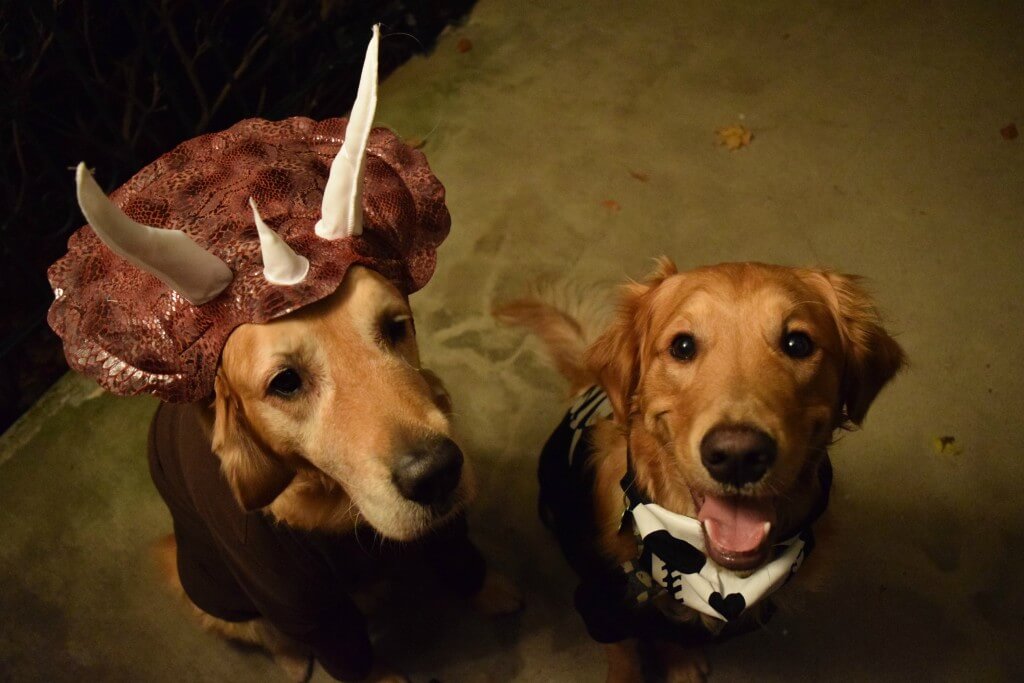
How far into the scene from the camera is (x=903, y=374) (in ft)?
8.57

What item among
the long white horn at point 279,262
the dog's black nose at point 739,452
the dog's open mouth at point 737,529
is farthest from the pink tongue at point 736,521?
the long white horn at point 279,262

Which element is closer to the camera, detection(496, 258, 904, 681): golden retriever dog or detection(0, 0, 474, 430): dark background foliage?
detection(496, 258, 904, 681): golden retriever dog

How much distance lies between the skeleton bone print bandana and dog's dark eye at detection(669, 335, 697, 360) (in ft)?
1.16

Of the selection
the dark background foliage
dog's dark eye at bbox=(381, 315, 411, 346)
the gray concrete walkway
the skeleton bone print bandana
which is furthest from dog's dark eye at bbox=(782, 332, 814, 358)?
the dark background foliage

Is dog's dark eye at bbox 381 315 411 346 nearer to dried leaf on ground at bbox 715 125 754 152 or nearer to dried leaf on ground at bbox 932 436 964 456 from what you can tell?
dried leaf on ground at bbox 932 436 964 456

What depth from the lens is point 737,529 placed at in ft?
5.06

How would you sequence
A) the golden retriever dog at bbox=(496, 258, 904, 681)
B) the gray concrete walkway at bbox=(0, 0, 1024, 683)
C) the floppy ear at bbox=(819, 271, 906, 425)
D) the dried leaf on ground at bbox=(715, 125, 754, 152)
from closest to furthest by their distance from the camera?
the golden retriever dog at bbox=(496, 258, 904, 681), the floppy ear at bbox=(819, 271, 906, 425), the gray concrete walkway at bbox=(0, 0, 1024, 683), the dried leaf on ground at bbox=(715, 125, 754, 152)

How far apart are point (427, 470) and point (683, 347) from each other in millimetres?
683

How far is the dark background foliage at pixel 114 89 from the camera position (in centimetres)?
284

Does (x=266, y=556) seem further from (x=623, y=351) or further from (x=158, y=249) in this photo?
(x=623, y=351)

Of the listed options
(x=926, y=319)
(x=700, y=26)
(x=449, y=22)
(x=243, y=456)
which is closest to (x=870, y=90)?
(x=700, y=26)

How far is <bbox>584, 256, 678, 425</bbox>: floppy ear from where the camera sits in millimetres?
1789

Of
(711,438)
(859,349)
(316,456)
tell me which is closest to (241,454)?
(316,456)

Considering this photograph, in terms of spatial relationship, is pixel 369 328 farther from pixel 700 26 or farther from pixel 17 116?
pixel 700 26
